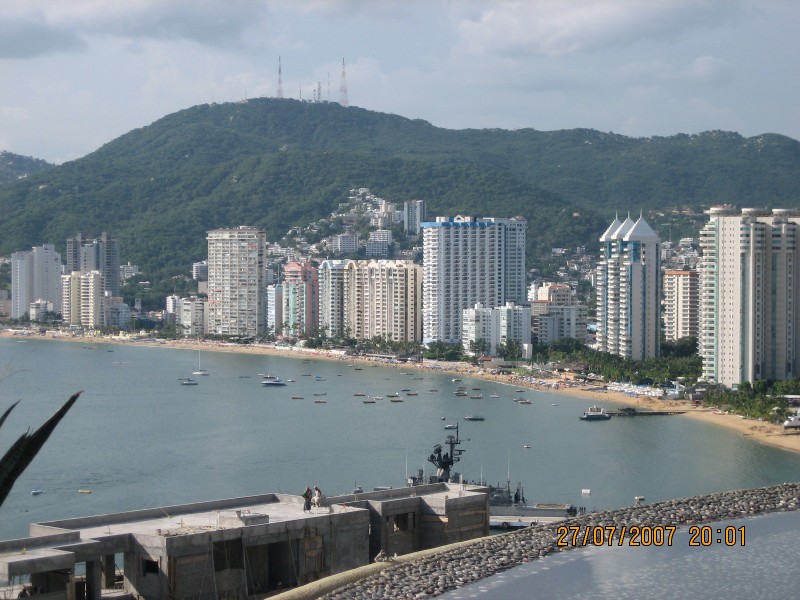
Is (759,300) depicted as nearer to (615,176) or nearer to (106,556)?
(106,556)

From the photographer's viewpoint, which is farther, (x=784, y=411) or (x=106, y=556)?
(x=784, y=411)

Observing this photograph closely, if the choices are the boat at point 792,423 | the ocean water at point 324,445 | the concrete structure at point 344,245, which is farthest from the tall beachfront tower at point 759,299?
the concrete structure at point 344,245

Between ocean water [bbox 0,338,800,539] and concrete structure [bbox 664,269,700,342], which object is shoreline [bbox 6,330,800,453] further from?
concrete structure [bbox 664,269,700,342]

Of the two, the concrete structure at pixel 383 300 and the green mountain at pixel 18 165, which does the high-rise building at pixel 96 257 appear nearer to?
the concrete structure at pixel 383 300

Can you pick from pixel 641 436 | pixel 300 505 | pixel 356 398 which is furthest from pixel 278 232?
pixel 300 505

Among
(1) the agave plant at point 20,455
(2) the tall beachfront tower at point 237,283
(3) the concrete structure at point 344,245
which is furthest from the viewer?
(3) the concrete structure at point 344,245

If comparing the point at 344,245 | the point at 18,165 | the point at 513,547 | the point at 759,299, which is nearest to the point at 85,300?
the point at 344,245

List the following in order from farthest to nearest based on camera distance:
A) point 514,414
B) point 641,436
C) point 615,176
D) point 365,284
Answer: point 615,176 → point 365,284 → point 514,414 → point 641,436

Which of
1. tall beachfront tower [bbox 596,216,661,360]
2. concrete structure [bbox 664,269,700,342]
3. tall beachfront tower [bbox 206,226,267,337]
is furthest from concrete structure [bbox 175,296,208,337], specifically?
tall beachfront tower [bbox 596,216,661,360]
